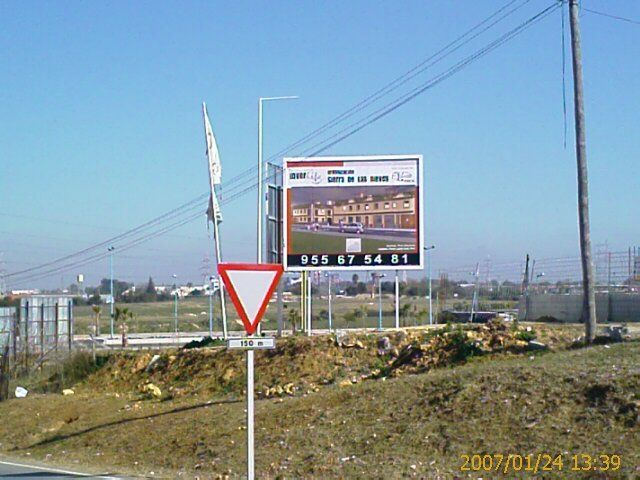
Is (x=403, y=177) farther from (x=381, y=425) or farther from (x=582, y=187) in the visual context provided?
(x=381, y=425)

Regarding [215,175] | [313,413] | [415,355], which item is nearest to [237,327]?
[215,175]

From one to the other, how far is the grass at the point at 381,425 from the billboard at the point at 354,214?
250 inches

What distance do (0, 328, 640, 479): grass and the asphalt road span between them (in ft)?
2.16

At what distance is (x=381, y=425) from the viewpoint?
13344 millimetres

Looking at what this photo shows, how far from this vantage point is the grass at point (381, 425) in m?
11.5

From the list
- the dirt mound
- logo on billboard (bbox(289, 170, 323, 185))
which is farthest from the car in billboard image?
the dirt mound

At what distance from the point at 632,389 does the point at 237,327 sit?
35583 millimetres

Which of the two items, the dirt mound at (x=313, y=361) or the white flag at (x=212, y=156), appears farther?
the white flag at (x=212, y=156)

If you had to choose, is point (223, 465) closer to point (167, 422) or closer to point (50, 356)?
point (167, 422)

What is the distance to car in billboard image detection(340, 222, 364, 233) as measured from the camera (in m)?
25.9

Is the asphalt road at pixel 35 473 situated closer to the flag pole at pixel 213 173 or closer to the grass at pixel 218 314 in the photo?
Result: the flag pole at pixel 213 173

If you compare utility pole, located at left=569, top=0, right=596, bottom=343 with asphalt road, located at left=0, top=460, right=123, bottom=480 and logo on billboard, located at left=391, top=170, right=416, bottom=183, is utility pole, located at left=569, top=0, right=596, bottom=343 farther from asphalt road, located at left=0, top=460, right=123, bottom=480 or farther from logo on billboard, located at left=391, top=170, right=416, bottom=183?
asphalt road, located at left=0, top=460, right=123, bottom=480
